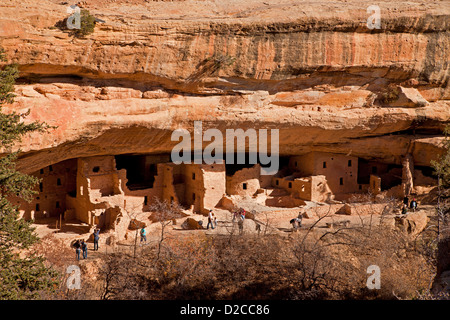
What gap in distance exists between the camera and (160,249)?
19219 mm

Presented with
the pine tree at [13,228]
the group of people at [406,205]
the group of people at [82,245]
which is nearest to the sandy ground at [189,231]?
the group of people at [82,245]

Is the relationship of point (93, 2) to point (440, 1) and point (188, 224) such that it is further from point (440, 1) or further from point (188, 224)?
point (440, 1)

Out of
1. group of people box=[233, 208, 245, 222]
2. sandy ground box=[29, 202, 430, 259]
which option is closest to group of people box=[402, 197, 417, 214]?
sandy ground box=[29, 202, 430, 259]

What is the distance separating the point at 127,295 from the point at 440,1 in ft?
59.2

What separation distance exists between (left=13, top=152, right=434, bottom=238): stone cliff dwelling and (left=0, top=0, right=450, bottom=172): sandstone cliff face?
5.74ft

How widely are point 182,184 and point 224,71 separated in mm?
6903

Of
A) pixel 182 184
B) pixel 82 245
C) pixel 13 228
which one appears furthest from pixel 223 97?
pixel 13 228

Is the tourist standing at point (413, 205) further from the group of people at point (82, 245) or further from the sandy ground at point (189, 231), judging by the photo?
the group of people at point (82, 245)

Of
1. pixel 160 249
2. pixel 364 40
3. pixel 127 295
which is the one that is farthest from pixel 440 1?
pixel 127 295

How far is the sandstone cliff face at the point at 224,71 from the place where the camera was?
57.7 feet

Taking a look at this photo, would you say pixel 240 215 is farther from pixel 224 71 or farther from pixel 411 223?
pixel 411 223

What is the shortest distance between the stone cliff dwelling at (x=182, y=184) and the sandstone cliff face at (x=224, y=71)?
5.74 feet

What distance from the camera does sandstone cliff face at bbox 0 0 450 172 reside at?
17578 millimetres

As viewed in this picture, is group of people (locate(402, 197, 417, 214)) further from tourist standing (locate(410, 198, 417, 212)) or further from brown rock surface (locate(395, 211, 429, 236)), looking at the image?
brown rock surface (locate(395, 211, 429, 236))
